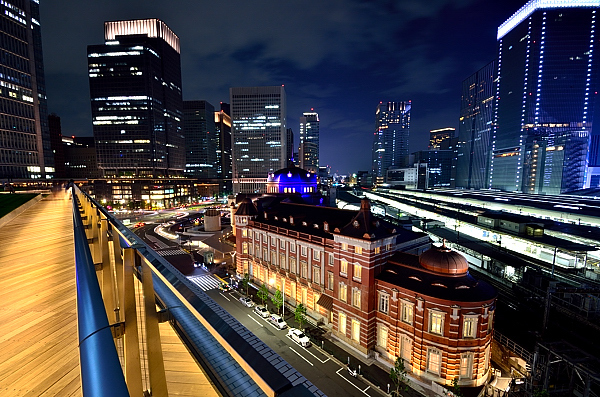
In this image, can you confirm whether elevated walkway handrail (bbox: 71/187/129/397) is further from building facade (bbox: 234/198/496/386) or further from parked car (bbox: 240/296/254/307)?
parked car (bbox: 240/296/254/307)

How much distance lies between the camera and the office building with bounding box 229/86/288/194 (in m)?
150

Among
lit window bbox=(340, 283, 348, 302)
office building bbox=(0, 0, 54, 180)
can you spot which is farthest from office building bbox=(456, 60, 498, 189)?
office building bbox=(0, 0, 54, 180)

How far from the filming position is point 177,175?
14950cm

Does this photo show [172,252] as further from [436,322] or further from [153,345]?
[153,345]

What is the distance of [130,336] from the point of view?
11.6 feet

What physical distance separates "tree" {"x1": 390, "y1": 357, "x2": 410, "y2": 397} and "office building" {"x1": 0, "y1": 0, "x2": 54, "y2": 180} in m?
109

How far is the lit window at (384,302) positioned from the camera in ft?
85.1

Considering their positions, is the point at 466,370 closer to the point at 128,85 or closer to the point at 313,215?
the point at 313,215

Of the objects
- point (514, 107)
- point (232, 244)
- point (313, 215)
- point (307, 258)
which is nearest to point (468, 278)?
point (307, 258)

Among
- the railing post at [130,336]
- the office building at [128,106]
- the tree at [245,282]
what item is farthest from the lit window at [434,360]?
the office building at [128,106]

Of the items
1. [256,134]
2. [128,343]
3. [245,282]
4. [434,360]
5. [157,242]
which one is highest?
[256,134]

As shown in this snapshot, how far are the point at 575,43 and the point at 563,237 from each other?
146m

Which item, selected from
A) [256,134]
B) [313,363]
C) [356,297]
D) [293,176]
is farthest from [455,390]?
[256,134]

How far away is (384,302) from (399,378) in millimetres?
6482
